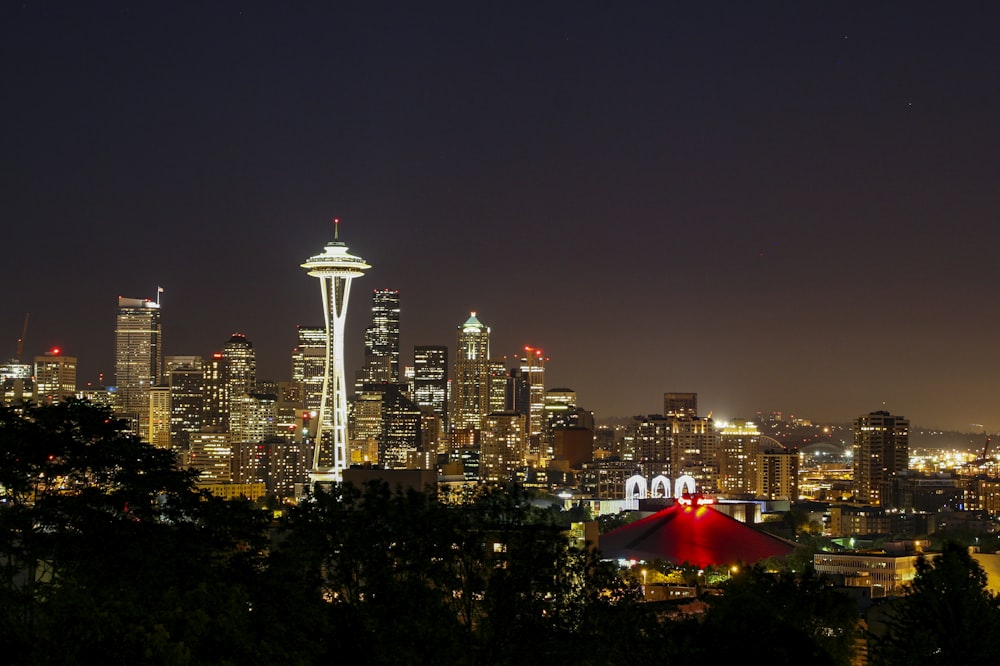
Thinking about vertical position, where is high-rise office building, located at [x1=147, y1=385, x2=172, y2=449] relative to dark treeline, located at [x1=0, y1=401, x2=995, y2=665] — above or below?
above

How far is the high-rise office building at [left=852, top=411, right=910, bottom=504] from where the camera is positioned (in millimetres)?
176375

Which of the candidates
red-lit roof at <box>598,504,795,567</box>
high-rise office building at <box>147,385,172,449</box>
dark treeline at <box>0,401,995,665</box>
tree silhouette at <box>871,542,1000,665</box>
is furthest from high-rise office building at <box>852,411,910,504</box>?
dark treeline at <box>0,401,995,665</box>

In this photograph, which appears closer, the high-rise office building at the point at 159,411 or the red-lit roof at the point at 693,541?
the red-lit roof at the point at 693,541

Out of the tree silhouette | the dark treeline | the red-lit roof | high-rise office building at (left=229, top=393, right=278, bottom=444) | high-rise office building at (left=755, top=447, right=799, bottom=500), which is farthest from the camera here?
high-rise office building at (left=755, top=447, right=799, bottom=500)

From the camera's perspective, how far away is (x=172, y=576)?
69.6 feet

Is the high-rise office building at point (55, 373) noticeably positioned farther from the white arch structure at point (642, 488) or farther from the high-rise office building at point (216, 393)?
the white arch structure at point (642, 488)

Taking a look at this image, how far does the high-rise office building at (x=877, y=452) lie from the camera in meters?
176

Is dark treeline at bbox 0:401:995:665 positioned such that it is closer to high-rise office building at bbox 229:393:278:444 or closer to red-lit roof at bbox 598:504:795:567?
red-lit roof at bbox 598:504:795:567

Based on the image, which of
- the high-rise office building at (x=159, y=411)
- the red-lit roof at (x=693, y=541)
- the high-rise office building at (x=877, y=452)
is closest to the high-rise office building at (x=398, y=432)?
the high-rise office building at (x=159, y=411)

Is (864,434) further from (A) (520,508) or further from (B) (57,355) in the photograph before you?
(A) (520,508)

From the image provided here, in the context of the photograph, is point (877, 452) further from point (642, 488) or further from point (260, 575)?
point (260, 575)

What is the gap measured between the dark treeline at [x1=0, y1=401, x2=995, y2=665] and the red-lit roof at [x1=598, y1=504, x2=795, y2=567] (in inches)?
2312

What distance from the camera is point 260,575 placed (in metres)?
22.9

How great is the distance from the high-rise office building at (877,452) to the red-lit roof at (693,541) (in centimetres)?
8529
